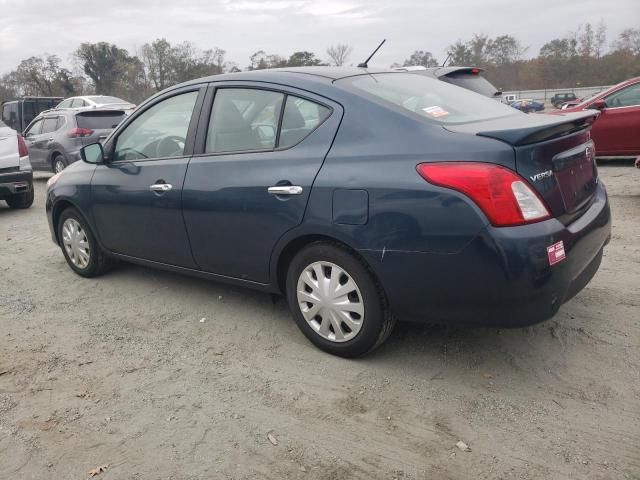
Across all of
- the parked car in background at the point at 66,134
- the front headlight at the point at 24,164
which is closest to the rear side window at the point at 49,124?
the parked car in background at the point at 66,134

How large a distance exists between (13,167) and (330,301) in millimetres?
7188

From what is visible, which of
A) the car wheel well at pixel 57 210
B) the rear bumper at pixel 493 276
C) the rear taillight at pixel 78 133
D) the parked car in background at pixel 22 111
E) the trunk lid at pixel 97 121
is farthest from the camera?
the parked car in background at pixel 22 111

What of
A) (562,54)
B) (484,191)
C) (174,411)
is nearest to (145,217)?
(174,411)

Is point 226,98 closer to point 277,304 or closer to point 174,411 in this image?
point 277,304

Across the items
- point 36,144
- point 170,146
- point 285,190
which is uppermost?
point 170,146

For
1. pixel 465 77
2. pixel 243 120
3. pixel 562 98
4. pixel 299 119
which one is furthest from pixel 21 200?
pixel 562 98

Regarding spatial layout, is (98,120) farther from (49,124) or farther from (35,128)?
(35,128)

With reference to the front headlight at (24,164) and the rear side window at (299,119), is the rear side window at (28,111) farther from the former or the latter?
the rear side window at (299,119)

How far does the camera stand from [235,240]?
360 cm

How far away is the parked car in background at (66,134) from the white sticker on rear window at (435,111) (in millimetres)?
9711

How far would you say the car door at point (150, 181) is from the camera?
3.93 metres

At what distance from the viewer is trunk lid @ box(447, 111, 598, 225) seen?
2670 mm

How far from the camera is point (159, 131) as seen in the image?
13.8ft

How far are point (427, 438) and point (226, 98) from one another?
247 cm
